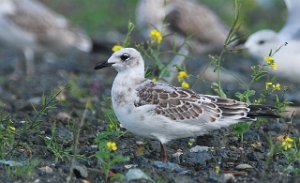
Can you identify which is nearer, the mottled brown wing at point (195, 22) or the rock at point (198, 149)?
the rock at point (198, 149)

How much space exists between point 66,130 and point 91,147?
0.67 metres

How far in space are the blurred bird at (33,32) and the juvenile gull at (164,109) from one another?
701 cm

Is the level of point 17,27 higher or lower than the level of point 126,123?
higher

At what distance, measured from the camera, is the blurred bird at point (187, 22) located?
13062 millimetres

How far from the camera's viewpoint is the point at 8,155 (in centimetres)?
564

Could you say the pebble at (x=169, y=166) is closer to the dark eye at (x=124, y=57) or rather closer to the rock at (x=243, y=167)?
the rock at (x=243, y=167)

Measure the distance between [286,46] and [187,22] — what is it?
413 centimetres

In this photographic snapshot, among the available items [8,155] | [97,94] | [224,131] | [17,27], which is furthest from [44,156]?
[17,27]

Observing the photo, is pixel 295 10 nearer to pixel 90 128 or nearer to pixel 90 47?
pixel 90 128

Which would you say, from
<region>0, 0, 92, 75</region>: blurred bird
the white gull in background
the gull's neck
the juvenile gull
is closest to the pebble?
the juvenile gull

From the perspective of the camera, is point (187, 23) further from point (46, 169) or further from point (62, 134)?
point (46, 169)

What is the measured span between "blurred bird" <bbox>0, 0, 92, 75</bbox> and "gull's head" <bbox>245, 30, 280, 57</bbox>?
443 cm

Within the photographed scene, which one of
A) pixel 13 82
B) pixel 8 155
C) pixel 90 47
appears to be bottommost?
pixel 8 155

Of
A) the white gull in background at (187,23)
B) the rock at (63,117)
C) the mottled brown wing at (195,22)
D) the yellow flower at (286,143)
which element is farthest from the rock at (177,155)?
the white gull in background at (187,23)
